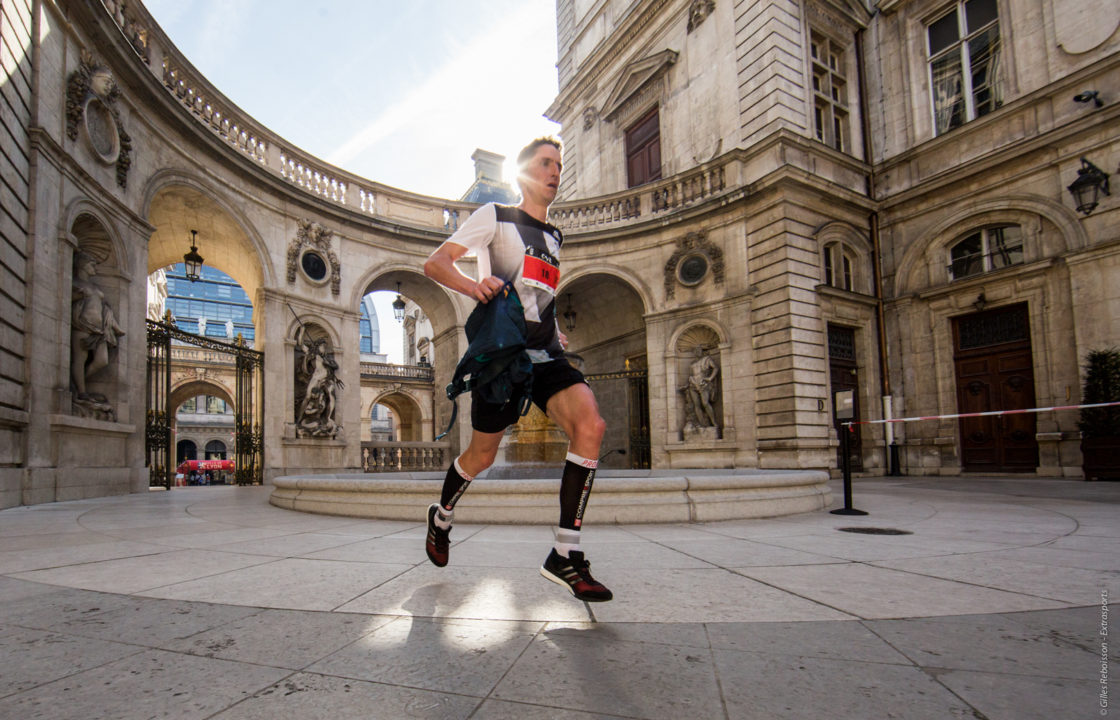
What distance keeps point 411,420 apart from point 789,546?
34465 mm

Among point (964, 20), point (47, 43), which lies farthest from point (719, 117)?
point (47, 43)

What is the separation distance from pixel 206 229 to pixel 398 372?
20.4m

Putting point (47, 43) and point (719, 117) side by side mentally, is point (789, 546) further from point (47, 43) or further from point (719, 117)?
point (719, 117)

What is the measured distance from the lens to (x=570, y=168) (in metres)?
21.9

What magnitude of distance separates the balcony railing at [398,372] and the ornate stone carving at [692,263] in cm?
1941

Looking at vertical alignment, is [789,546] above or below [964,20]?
below

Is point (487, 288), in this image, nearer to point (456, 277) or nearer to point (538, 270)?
point (456, 277)

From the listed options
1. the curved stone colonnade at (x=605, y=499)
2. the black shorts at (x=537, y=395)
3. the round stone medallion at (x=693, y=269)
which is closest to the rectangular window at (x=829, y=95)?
the round stone medallion at (x=693, y=269)

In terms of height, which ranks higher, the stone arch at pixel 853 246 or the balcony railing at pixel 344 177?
the balcony railing at pixel 344 177

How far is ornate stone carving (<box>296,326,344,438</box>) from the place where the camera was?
519 inches

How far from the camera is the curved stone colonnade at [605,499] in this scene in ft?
16.1

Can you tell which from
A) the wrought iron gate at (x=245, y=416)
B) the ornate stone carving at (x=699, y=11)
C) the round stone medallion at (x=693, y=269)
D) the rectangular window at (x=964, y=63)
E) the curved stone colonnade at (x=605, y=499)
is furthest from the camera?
the ornate stone carving at (x=699, y=11)

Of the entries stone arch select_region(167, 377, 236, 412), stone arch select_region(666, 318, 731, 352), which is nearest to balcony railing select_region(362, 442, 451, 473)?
stone arch select_region(666, 318, 731, 352)

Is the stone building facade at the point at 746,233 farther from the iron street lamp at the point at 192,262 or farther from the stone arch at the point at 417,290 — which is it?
the iron street lamp at the point at 192,262
